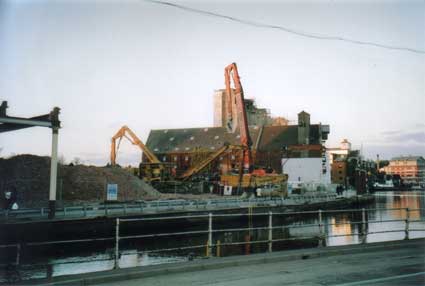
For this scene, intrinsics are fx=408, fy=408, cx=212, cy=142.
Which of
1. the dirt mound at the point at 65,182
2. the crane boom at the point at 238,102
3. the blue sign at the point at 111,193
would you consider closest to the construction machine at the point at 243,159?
the crane boom at the point at 238,102

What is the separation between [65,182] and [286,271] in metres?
35.3

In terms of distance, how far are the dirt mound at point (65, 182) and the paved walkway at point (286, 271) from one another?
24.0 metres

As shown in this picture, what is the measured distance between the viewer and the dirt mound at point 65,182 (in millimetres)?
35566

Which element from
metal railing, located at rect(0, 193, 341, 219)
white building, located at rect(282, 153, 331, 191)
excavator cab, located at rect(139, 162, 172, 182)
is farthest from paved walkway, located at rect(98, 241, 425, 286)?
white building, located at rect(282, 153, 331, 191)

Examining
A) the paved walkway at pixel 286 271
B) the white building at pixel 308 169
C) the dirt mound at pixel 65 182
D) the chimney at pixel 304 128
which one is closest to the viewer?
the paved walkway at pixel 286 271

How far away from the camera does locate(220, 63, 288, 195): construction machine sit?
51781 millimetres

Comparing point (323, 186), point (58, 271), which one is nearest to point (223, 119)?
point (323, 186)

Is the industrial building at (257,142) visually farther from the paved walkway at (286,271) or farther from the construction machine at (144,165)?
the paved walkway at (286,271)

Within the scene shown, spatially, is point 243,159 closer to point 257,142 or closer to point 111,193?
point 111,193

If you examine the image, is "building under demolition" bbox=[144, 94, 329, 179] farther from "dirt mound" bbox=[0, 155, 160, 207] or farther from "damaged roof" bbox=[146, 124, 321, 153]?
"dirt mound" bbox=[0, 155, 160, 207]

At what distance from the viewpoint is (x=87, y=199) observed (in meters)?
40.5

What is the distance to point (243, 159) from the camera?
53.4 m

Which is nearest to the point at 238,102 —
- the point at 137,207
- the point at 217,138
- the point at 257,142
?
the point at 137,207

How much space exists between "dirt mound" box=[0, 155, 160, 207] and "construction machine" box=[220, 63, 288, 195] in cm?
1133
